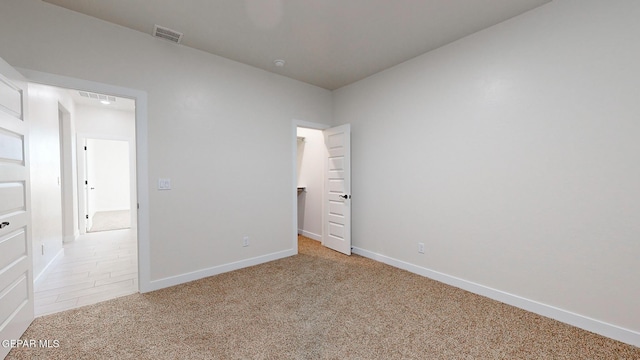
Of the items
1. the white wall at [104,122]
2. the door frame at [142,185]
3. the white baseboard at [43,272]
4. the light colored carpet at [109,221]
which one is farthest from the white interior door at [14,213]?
the light colored carpet at [109,221]

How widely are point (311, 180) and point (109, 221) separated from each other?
581cm

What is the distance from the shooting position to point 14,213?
6.35 feet

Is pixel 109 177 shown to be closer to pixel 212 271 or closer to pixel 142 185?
pixel 142 185

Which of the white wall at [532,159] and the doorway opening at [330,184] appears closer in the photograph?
the white wall at [532,159]

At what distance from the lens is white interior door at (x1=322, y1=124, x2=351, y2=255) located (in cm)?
403

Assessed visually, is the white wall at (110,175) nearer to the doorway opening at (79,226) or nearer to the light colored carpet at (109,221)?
the light colored carpet at (109,221)

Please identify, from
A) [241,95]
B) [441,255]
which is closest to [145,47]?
[241,95]

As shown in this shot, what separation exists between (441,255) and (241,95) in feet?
10.8

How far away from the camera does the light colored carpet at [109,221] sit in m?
6.07

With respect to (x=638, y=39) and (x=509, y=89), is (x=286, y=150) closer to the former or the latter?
(x=509, y=89)

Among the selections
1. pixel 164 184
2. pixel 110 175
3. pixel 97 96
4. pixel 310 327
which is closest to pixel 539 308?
pixel 310 327

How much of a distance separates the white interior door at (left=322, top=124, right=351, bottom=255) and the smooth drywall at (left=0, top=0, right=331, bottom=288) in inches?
28.1

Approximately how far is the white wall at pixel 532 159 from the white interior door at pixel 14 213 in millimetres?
3710

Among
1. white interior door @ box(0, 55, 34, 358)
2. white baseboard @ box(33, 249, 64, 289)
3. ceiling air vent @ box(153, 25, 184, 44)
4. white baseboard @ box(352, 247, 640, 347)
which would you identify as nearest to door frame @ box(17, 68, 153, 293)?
ceiling air vent @ box(153, 25, 184, 44)
